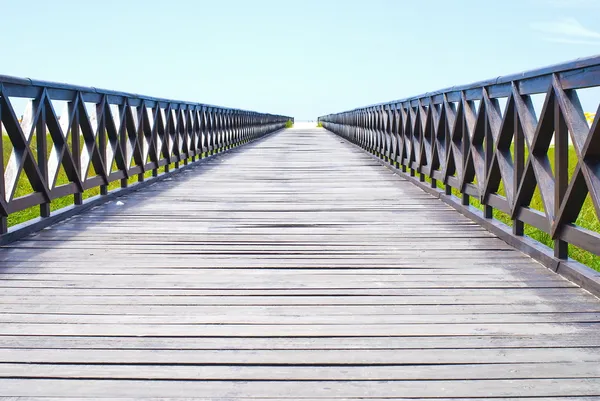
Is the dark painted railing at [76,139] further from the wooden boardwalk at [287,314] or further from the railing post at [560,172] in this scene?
the railing post at [560,172]

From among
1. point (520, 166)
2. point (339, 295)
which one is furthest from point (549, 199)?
point (339, 295)

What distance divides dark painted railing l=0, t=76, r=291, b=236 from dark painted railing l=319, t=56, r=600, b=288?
3221mm

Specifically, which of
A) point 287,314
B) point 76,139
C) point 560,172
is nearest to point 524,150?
point 560,172

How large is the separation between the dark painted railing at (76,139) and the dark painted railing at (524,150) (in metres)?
3.22

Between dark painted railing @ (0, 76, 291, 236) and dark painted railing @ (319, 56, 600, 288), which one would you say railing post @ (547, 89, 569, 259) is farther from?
dark painted railing @ (0, 76, 291, 236)

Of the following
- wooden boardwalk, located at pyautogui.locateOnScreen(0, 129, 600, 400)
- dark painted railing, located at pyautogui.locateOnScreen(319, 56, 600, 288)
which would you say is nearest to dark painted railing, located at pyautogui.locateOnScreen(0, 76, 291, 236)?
wooden boardwalk, located at pyautogui.locateOnScreen(0, 129, 600, 400)

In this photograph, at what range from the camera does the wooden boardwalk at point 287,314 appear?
2246 millimetres

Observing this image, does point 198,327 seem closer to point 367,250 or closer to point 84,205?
point 367,250

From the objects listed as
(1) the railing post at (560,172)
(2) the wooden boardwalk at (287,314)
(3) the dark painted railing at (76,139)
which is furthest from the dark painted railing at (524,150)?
(3) the dark painted railing at (76,139)

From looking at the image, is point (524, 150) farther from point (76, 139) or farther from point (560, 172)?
point (76, 139)

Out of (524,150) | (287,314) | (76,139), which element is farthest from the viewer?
(76,139)

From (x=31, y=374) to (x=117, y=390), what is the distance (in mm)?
361

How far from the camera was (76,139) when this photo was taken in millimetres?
6078

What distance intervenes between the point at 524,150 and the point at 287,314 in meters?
2.14
